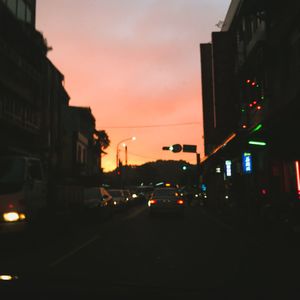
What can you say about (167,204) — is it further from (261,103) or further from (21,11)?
(21,11)

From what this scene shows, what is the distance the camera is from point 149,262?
916cm

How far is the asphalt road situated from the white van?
1.50 feet

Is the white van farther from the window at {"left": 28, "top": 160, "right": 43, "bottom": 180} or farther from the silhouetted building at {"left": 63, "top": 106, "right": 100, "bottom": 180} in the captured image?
the silhouetted building at {"left": 63, "top": 106, "right": 100, "bottom": 180}

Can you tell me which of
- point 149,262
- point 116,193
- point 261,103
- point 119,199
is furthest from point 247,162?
point 149,262

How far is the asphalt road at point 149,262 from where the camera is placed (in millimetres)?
3500

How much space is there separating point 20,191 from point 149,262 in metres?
3.41

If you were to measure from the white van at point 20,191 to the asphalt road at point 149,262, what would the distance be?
1.50ft

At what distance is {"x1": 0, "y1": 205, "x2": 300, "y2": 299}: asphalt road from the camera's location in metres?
3.50

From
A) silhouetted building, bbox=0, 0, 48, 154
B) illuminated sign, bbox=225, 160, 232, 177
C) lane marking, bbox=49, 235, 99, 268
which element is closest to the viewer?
lane marking, bbox=49, 235, 99, 268

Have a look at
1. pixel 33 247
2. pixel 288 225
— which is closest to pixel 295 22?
pixel 288 225

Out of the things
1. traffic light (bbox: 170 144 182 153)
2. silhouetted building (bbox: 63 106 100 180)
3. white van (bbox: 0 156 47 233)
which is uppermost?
silhouetted building (bbox: 63 106 100 180)

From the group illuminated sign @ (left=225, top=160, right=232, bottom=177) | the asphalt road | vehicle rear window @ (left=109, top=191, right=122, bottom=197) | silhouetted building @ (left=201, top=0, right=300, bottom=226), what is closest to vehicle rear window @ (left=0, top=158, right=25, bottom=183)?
the asphalt road

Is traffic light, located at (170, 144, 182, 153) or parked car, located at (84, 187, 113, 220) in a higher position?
traffic light, located at (170, 144, 182, 153)

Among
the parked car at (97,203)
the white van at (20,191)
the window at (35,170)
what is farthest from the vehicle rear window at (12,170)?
the parked car at (97,203)
